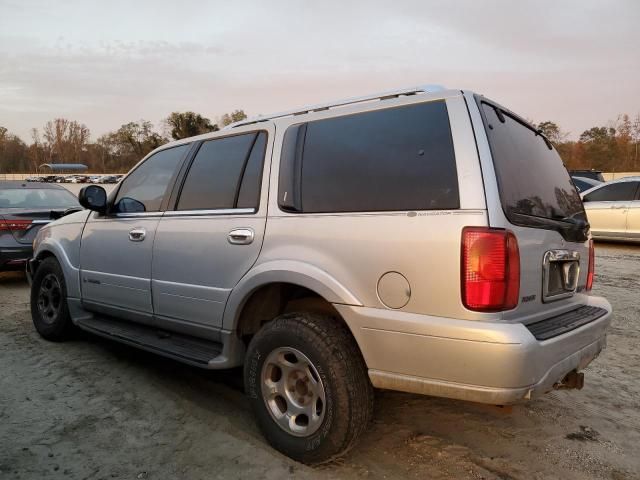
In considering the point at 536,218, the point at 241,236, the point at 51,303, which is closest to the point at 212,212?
the point at 241,236

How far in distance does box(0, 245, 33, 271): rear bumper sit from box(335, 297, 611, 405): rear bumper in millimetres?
6597

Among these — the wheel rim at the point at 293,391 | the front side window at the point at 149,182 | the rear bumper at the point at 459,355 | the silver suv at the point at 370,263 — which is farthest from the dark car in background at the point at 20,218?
the rear bumper at the point at 459,355

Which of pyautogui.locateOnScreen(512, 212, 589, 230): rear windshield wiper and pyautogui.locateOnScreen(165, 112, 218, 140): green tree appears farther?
pyautogui.locateOnScreen(165, 112, 218, 140): green tree

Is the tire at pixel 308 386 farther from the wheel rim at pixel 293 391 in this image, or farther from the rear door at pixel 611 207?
the rear door at pixel 611 207

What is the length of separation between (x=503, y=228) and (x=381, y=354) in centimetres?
81

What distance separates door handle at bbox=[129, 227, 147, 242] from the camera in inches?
152

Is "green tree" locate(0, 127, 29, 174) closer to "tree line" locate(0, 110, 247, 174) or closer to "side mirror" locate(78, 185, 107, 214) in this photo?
"tree line" locate(0, 110, 247, 174)

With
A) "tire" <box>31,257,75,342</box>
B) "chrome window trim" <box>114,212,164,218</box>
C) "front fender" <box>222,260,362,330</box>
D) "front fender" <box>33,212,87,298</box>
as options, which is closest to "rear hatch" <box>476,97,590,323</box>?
"front fender" <box>222,260,362,330</box>

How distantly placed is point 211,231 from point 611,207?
1074cm

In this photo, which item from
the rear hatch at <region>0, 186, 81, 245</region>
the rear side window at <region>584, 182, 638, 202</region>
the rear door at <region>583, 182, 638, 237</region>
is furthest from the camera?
the rear side window at <region>584, 182, 638, 202</region>

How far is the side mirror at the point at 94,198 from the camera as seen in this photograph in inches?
168

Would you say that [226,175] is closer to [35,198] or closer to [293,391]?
[293,391]

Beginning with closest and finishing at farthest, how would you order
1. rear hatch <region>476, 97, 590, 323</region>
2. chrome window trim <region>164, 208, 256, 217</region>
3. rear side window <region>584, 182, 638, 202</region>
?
1. rear hatch <region>476, 97, 590, 323</region>
2. chrome window trim <region>164, 208, 256, 217</region>
3. rear side window <region>584, 182, 638, 202</region>

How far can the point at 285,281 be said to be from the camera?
111 inches
